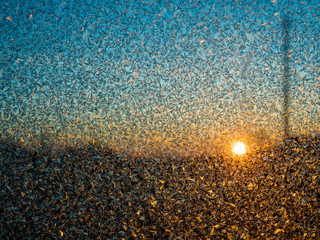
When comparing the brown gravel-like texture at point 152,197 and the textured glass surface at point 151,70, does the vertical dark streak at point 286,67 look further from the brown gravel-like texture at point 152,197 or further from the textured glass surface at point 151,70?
the brown gravel-like texture at point 152,197

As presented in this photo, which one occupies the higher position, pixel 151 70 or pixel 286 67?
pixel 286 67

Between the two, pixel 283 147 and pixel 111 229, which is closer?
pixel 111 229

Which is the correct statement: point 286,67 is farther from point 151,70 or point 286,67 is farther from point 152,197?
point 152,197

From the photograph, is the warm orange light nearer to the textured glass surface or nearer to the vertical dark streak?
the textured glass surface

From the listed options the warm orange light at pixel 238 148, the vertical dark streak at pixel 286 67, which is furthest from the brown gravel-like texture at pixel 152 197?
the vertical dark streak at pixel 286 67

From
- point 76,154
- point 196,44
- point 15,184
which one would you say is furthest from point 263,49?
point 15,184

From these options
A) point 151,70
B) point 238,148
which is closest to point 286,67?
point 238,148

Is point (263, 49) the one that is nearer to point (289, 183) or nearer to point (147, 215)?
point (289, 183)
